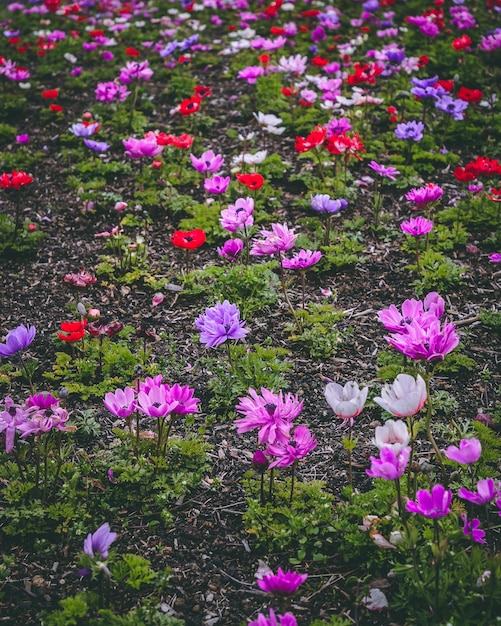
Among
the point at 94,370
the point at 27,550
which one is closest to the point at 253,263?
the point at 94,370

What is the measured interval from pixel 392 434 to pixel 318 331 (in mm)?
1482

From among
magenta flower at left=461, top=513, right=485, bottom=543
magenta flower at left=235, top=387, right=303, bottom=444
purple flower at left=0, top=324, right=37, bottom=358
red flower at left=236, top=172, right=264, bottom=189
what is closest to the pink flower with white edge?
magenta flower at left=235, top=387, right=303, bottom=444

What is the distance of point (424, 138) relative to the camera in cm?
541

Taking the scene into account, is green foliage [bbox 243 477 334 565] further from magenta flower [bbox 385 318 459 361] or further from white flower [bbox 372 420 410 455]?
magenta flower [bbox 385 318 459 361]

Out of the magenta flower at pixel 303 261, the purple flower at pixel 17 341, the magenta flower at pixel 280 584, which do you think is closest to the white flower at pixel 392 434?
the magenta flower at pixel 280 584

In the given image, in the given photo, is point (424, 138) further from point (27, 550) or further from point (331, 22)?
point (27, 550)

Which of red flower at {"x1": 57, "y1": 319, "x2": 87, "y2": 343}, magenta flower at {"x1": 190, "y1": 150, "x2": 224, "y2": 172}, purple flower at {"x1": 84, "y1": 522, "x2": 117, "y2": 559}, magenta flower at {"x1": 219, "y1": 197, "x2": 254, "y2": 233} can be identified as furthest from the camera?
magenta flower at {"x1": 190, "y1": 150, "x2": 224, "y2": 172}

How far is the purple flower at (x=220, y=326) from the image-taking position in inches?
116

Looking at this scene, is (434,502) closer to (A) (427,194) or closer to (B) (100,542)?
(B) (100,542)

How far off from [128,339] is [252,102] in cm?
344

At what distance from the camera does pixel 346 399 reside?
7.93 feet

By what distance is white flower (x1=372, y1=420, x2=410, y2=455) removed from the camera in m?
2.15

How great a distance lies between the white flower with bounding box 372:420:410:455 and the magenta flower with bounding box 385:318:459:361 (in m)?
0.31

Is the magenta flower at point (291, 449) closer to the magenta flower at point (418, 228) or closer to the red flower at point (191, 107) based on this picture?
the magenta flower at point (418, 228)
